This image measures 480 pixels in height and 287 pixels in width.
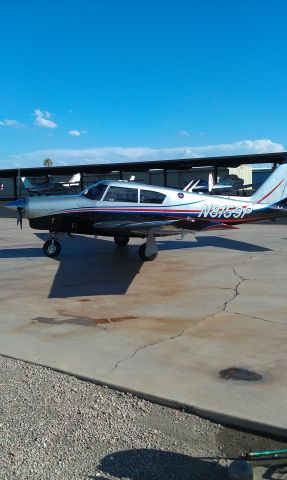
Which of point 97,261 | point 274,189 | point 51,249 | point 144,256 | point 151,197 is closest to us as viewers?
point 144,256

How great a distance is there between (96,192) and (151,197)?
162 cm

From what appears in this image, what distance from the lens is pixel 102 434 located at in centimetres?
369

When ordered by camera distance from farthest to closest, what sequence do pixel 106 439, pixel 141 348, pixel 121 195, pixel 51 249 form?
pixel 51 249 → pixel 121 195 → pixel 141 348 → pixel 106 439

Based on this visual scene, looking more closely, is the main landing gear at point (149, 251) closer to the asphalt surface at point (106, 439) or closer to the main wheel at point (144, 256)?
the main wheel at point (144, 256)

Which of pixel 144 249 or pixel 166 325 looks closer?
pixel 166 325

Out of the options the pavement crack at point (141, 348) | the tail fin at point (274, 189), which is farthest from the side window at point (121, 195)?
the pavement crack at point (141, 348)

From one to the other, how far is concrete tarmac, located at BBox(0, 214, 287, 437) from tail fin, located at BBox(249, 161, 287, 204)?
102 inches

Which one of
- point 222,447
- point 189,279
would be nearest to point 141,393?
point 222,447

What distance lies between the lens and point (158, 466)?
3.25 metres

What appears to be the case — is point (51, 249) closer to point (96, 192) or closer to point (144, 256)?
point (96, 192)

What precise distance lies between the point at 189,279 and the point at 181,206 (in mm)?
3826

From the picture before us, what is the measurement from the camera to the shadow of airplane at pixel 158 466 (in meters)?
3.13

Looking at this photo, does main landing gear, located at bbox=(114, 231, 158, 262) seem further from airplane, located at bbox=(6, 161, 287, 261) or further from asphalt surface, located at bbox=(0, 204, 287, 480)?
asphalt surface, located at bbox=(0, 204, 287, 480)

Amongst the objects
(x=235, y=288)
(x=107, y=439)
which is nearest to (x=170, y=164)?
(x=235, y=288)
